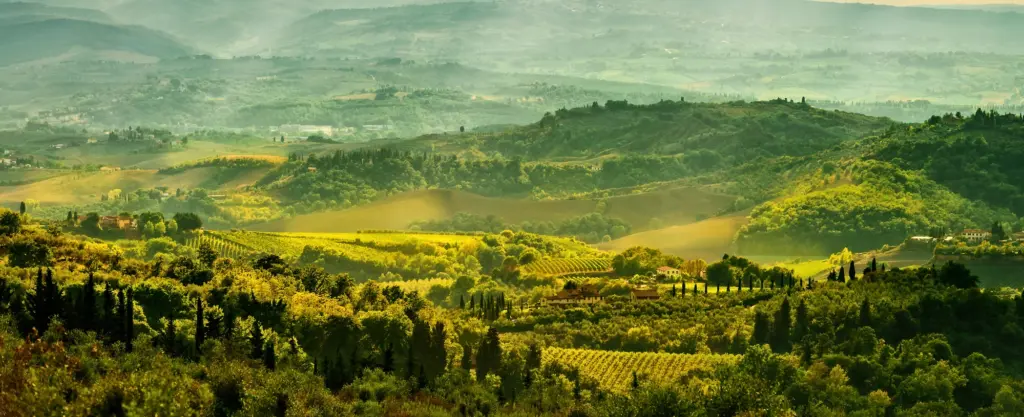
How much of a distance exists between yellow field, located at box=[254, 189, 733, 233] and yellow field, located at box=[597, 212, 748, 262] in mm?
11263

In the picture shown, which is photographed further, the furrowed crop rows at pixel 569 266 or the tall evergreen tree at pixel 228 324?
the furrowed crop rows at pixel 569 266

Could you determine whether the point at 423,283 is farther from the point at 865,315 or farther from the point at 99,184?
the point at 99,184

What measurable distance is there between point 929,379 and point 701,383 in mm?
9169

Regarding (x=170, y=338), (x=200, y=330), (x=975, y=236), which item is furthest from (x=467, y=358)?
(x=975, y=236)

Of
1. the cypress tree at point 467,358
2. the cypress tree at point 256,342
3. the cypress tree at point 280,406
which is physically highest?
the cypress tree at point 256,342

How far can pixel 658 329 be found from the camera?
68.5m

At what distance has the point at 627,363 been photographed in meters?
62.5

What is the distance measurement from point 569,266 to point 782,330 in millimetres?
35185

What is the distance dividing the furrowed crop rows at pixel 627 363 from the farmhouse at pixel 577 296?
489 inches

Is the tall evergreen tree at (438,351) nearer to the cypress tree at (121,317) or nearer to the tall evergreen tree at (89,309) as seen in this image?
the cypress tree at (121,317)

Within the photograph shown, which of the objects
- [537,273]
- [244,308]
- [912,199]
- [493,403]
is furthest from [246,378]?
[912,199]

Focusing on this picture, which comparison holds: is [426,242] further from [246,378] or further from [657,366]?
[246,378]

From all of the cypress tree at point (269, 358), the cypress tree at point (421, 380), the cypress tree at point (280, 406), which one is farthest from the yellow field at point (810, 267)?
the cypress tree at point (280, 406)

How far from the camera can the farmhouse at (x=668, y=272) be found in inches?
3516
